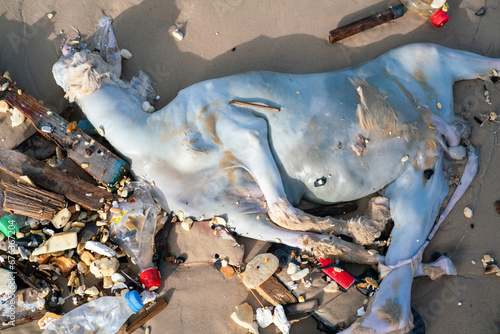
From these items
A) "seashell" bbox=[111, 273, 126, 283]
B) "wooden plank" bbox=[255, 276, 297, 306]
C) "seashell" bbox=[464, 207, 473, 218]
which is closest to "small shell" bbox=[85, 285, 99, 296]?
"seashell" bbox=[111, 273, 126, 283]

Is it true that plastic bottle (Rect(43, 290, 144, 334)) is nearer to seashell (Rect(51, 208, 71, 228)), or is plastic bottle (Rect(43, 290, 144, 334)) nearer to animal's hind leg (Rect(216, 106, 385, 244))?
seashell (Rect(51, 208, 71, 228))

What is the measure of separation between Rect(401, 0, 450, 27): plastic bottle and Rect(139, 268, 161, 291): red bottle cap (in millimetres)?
4309

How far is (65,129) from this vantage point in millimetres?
4258

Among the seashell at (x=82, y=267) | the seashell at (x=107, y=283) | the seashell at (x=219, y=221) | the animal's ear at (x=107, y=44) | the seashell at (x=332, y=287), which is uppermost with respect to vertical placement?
the animal's ear at (x=107, y=44)

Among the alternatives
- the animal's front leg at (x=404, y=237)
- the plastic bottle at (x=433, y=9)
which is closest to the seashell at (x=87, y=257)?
the animal's front leg at (x=404, y=237)

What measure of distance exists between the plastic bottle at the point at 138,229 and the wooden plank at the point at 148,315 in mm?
161

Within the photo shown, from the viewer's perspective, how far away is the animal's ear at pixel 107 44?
475cm

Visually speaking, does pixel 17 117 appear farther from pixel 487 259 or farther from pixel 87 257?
pixel 487 259

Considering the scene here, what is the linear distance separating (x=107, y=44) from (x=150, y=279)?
2.70 meters

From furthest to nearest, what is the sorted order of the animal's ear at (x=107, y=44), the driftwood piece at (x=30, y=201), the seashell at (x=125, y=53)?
the seashell at (x=125, y=53) → the animal's ear at (x=107, y=44) → the driftwood piece at (x=30, y=201)

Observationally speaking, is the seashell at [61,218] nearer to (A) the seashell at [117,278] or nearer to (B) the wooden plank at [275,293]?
(A) the seashell at [117,278]

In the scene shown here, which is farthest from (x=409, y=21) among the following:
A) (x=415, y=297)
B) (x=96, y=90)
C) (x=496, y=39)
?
(x=96, y=90)

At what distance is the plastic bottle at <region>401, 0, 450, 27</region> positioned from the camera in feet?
16.5

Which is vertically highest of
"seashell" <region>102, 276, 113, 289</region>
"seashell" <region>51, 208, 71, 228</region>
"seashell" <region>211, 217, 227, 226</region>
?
"seashell" <region>51, 208, 71, 228</region>
